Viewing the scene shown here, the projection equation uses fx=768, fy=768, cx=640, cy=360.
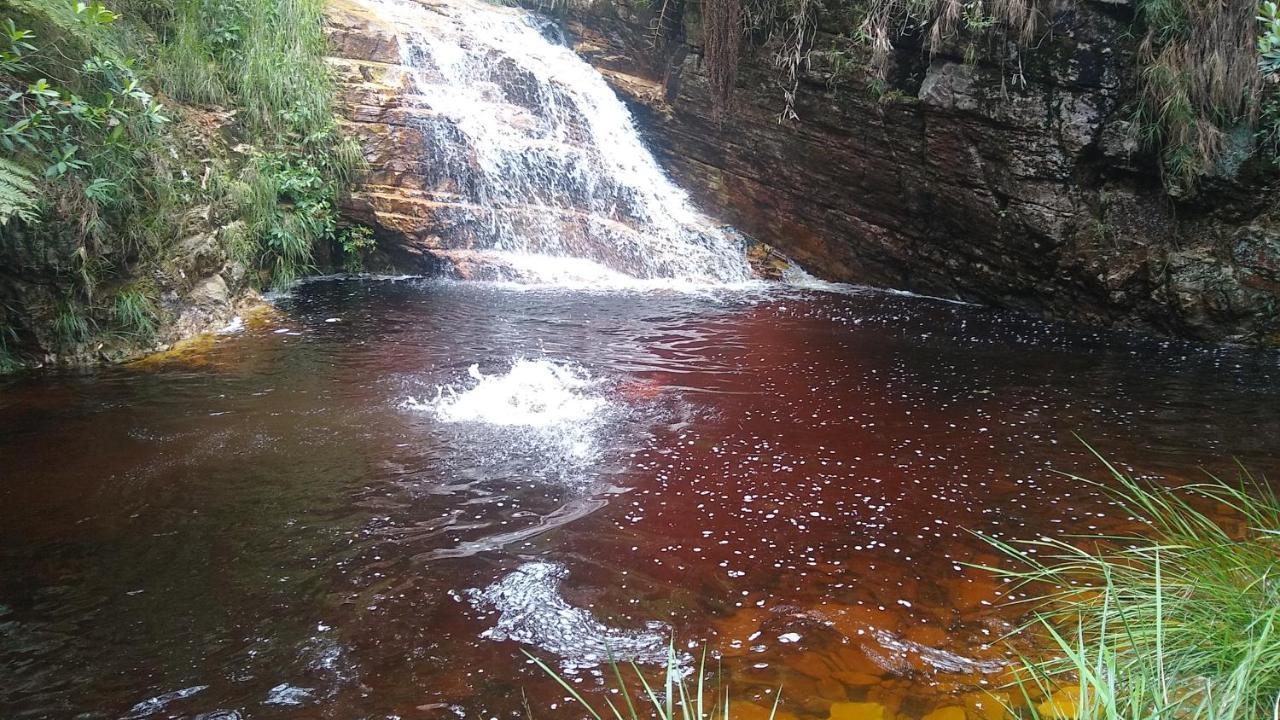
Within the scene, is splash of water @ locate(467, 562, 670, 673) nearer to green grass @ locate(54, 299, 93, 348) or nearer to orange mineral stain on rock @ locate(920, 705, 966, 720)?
orange mineral stain on rock @ locate(920, 705, 966, 720)

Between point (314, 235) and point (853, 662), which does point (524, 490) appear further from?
point (314, 235)

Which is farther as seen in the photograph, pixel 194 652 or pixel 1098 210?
pixel 1098 210

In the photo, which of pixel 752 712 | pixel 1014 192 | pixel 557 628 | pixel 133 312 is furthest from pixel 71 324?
pixel 1014 192

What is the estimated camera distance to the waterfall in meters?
9.80

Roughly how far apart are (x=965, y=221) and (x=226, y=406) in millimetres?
7086

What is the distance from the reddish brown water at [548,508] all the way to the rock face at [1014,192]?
0.81 m

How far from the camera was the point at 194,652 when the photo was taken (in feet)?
9.09

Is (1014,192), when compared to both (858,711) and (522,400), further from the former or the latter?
(858,711)

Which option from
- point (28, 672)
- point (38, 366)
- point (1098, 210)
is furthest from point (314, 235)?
point (1098, 210)

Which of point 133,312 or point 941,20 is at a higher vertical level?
point 941,20

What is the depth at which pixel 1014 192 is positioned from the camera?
7566 millimetres

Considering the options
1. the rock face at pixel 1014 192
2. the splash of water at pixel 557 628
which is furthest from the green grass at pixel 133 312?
the rock face at pixel 1014 192

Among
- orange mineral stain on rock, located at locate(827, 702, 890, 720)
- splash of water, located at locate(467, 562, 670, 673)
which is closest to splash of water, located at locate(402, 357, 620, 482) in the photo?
splash of water, located at locate(467, 562, 670, 673)

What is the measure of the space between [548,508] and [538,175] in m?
7.25
